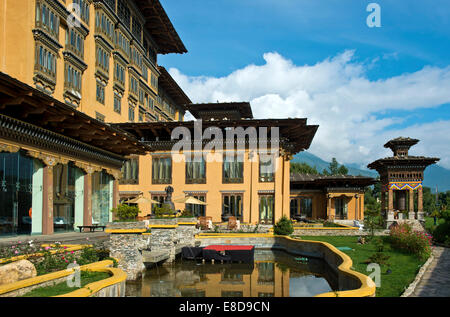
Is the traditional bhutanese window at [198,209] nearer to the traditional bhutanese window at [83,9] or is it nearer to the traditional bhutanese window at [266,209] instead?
the traditional bhutanese window at [266,209]

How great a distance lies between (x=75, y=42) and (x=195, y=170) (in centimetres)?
1369

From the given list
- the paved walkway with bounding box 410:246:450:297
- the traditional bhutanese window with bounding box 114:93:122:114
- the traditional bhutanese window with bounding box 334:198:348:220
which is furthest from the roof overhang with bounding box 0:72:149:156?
the traditional bhutanese window with bounding box 334:198:348:220

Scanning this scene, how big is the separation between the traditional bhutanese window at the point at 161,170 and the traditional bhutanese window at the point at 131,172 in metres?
1.62

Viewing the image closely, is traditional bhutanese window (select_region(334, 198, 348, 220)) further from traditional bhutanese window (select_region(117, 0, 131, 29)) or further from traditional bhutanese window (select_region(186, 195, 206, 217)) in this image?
traditional bhutanese window (select_region(117, 0, 131, 29))

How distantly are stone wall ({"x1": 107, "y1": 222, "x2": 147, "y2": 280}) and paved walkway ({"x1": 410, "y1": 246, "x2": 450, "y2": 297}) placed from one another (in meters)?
9.36

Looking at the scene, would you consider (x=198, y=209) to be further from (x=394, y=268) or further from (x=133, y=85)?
(x=394, y=268)

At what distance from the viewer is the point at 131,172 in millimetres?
34656

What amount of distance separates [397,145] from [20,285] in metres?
31.6

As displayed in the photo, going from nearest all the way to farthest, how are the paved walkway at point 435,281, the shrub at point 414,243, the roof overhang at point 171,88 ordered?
the paved walkway at point 435,281 < the shrub at point 414,243 < the roof overhang at point 171,88

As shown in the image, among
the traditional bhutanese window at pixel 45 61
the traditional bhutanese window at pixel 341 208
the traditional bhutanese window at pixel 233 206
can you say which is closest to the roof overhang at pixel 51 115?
the traditional bhutanese window at pixel 45 61

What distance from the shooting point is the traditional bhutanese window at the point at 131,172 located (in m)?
34.5

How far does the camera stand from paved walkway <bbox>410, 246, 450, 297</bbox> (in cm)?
957

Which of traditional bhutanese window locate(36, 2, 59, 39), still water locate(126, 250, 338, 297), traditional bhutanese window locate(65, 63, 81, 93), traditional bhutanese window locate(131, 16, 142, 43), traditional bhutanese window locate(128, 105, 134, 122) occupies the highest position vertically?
traditional bhutanese window locate(131, 16, 142, 43)
